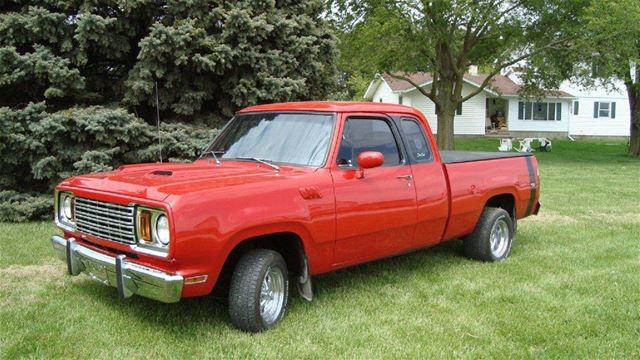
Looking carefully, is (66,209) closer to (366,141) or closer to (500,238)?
(366,141)

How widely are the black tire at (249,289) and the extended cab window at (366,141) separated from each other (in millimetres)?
1144

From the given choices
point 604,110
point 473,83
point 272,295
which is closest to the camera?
point 272,295

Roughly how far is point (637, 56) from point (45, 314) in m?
25.2

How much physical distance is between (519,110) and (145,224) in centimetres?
4077

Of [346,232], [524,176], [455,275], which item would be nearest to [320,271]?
[346,232]

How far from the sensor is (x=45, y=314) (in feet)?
16.2

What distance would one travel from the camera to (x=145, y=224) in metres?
4.21

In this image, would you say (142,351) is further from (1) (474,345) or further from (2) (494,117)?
(2) (494,117)

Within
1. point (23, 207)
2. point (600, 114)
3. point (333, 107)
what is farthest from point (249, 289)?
point (600, 114)

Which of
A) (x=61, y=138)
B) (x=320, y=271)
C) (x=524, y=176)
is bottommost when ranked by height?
(x=320, y=271)

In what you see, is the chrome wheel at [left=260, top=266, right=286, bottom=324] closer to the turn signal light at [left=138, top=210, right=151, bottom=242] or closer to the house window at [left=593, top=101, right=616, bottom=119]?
the turn signal light at [left=138, top=210, right=151, bottom=242]

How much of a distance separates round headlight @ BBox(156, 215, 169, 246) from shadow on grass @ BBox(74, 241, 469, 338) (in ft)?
Answer: 2.74

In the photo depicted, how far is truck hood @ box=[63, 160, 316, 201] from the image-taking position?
168 inches

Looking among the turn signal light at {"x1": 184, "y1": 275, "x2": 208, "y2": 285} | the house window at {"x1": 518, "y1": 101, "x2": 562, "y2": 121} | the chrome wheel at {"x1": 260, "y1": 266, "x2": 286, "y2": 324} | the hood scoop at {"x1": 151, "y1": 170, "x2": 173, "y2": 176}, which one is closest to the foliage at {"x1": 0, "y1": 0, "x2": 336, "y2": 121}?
the hood scoop at {"x1": 151, "y1": 170, "x2": 173, "y2": 176}
